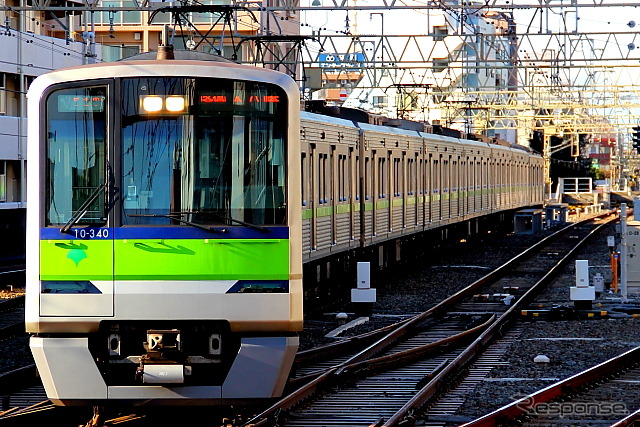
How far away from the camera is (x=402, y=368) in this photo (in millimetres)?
11555

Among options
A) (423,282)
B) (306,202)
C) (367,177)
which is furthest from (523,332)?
(423,282)

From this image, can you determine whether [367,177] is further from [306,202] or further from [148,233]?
[148,233]

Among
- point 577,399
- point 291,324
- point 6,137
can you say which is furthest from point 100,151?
point 6,137

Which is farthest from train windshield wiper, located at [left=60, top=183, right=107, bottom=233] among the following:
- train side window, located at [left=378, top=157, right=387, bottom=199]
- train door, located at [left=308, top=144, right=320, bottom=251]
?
train side window, located at [left=378, top=157, right=387, bottom=199]

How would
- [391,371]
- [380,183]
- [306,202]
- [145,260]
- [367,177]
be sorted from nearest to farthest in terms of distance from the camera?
[145,260] → [391,371] → [306,202] → [367,177] → [380,183]

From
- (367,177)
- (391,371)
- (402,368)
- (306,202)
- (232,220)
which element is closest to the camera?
(232,220)

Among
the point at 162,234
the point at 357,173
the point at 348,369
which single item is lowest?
the point at 348,369

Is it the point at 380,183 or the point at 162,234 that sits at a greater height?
the point at 380,183

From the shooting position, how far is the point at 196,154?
8188mm

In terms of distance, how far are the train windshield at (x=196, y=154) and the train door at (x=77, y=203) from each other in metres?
0.15

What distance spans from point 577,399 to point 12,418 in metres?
4.27

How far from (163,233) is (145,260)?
20 centimetres

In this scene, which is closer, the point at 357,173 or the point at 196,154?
the point at 196,154

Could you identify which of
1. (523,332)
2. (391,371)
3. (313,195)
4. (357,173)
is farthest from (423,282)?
(391,371)
